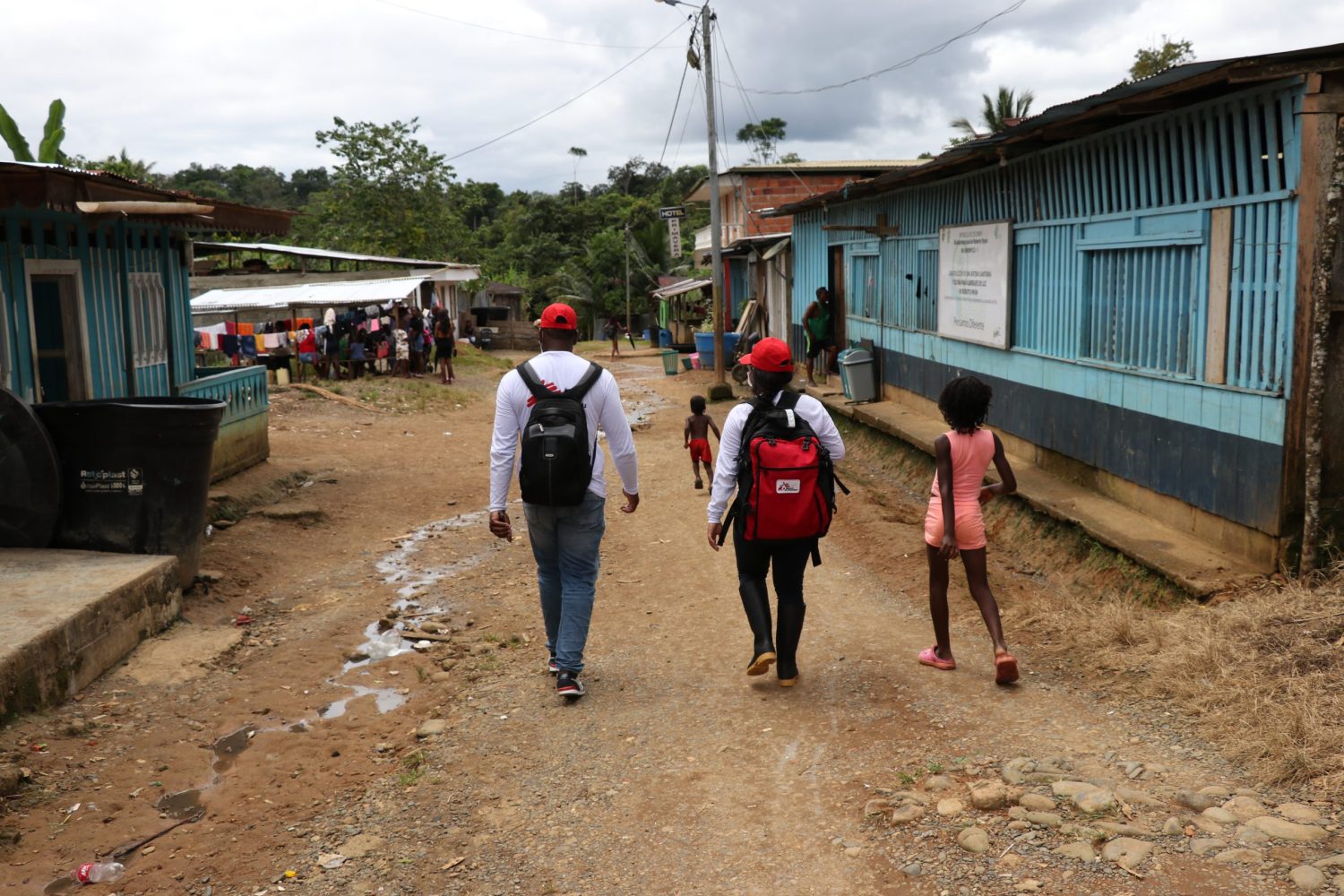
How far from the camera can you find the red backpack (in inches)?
196

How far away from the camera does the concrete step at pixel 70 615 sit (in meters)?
5.24

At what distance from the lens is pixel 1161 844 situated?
11.8ft

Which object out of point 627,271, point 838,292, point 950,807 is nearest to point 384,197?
point 627,271

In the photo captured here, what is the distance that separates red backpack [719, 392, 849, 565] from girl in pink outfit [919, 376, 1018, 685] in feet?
2.03

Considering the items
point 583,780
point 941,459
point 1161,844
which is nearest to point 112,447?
point 583,780

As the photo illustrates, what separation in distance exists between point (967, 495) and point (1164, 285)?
290 cm

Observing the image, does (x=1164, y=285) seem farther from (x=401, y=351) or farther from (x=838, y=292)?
(x=401, y=351)

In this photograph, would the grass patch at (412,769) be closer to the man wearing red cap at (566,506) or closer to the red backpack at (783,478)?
the man wearing red cap at (566,506)

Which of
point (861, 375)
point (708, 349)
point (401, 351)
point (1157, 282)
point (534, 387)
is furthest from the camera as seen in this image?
point (708, 349)

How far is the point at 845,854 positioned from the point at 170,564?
4959mm

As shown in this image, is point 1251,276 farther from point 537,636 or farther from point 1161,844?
point 537,636

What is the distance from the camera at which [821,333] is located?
17500mm

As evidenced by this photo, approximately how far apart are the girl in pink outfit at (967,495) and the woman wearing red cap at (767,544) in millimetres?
556

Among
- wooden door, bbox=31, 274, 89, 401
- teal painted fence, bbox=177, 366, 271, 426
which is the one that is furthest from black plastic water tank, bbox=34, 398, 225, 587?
teal painted fence, bbox=177, 366, 271, 426
